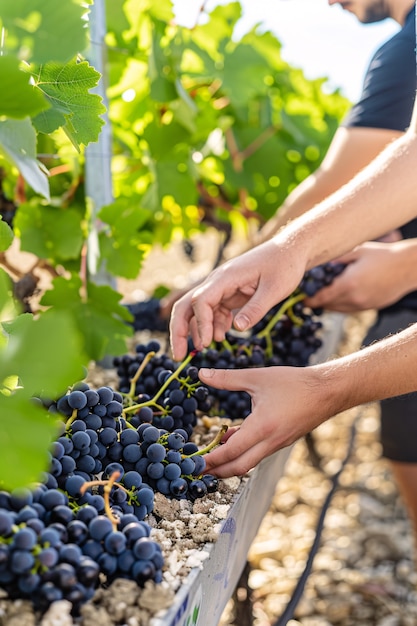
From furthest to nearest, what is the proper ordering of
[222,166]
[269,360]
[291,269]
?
A: [222,166] < [269,360] < [291,269]

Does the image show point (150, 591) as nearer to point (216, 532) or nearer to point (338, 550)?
point (216, 532)

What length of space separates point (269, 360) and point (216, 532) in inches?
22.4

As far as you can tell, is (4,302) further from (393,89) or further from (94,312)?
(393,89)

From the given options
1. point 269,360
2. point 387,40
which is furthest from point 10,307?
point 387,40

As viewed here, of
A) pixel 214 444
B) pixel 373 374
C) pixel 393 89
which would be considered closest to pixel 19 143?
pixel 214 444

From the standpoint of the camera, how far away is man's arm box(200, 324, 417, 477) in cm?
94

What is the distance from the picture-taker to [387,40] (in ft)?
5.31

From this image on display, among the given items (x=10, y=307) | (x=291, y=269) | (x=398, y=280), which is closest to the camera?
(x=10, y=307)

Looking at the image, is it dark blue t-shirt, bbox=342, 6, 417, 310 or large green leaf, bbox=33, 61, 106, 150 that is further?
dark blue t-shirt, bbox=342, 6, 417, 310

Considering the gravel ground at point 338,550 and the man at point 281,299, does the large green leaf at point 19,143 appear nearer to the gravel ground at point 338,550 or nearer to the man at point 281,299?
the man at point 281,299

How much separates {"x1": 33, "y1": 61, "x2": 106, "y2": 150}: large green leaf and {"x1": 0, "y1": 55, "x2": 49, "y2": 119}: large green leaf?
0.20 m

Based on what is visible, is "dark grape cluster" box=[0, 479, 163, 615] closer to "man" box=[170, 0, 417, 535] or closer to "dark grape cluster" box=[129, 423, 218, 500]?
"dark grape cluster" box=[129, 423, 218, 500]

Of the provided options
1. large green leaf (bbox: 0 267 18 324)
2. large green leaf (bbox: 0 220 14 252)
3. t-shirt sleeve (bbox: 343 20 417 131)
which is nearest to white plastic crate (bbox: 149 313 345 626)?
large green leaf (bbox: 0 267 18 324)

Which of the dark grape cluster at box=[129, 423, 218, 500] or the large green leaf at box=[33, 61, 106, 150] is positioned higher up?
the large green leaf at box=[33, 61, 106, 150]
